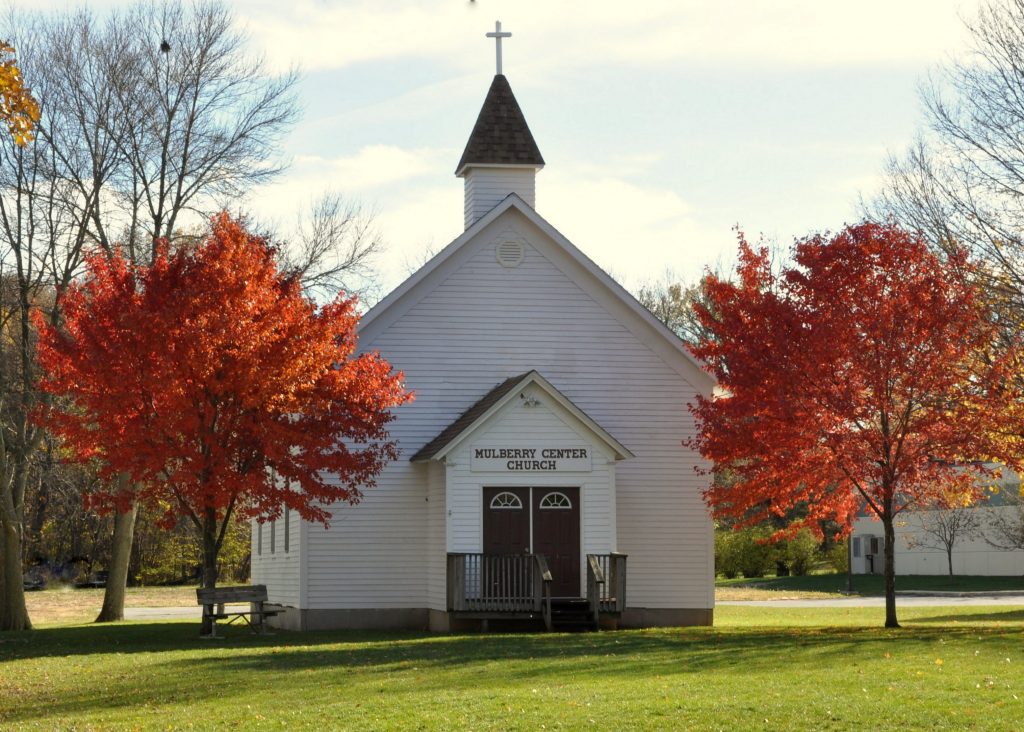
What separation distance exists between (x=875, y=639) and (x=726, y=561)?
39.3 metres

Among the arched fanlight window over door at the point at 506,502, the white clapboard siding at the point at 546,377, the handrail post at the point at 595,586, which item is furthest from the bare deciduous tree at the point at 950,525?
the arched fanlight window over door at the point at 506,502

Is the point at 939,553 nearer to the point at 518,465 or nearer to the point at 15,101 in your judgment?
the point at 518,465

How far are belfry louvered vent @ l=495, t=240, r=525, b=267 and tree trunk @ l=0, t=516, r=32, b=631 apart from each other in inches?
473

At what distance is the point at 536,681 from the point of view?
16.5 meters

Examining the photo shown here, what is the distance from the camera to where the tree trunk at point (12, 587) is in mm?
30469

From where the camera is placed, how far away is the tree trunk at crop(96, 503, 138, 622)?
113 feet

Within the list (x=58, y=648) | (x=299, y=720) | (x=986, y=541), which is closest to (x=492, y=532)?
(x=58, y=648)

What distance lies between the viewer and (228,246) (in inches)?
955

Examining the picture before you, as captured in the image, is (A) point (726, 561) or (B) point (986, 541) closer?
(B) point (986, 541)

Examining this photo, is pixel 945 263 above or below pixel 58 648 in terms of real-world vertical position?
above

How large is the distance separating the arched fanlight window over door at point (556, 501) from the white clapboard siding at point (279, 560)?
480 centimetres

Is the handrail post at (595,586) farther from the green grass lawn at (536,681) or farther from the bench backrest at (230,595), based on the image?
the bench backrest at (230,595)

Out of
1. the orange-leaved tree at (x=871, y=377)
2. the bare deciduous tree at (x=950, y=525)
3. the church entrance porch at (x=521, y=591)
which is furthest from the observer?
the bare deciduous tree at (x=950, y=525)

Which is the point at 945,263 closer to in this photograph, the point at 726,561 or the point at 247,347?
the point at 247,347
